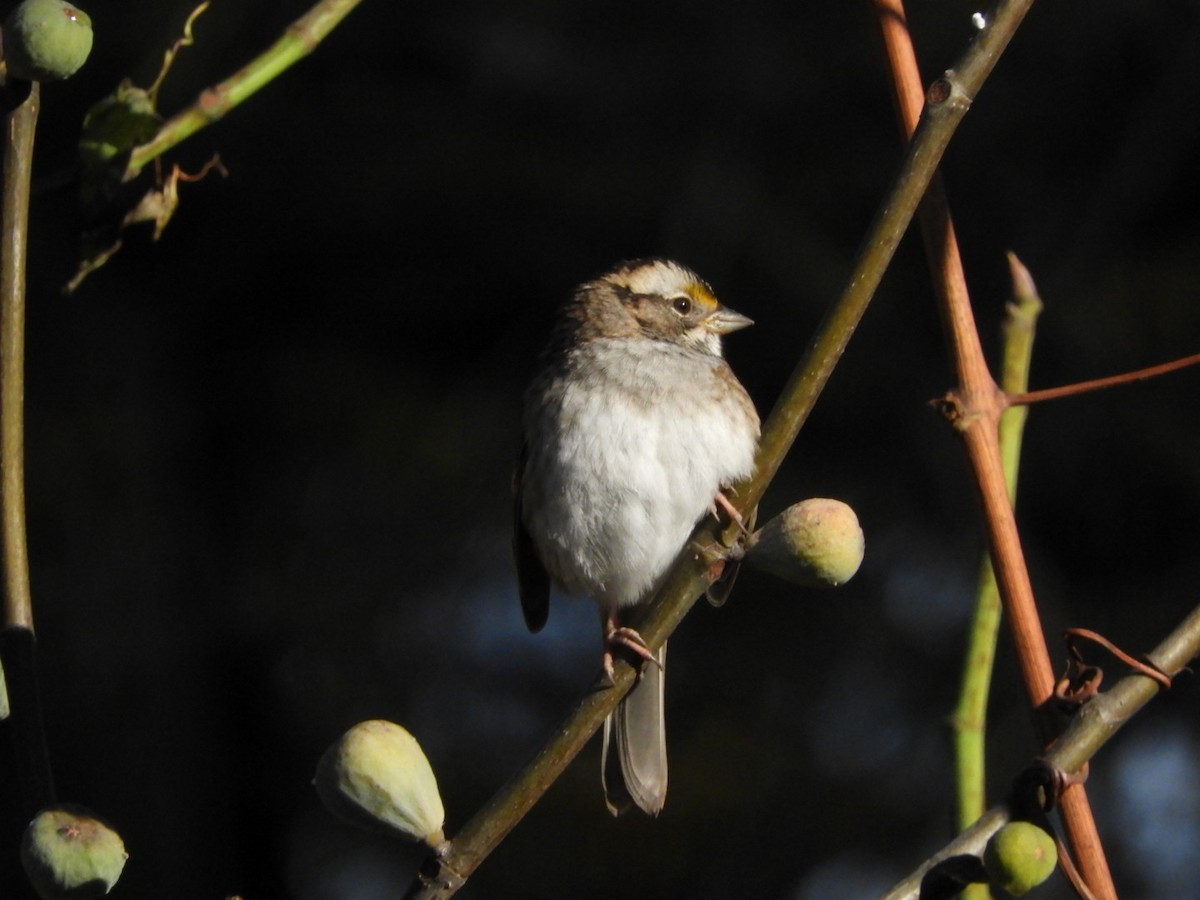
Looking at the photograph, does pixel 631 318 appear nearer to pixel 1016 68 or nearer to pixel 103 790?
pixel 1016 68

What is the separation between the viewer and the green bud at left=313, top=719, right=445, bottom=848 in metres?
1.09

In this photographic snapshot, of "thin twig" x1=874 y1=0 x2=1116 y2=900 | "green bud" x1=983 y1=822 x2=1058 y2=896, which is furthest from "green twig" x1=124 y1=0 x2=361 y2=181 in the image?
"green bud" x1=983 y1=822 x2=1058 y2=896

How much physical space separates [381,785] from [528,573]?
1628mm

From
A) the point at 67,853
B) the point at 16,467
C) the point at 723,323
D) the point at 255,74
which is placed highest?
the point at 255,74

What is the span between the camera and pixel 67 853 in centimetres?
99

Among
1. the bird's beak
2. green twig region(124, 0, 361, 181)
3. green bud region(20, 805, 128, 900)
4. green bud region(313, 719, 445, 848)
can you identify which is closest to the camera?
green bud region(20, 805, 128, 900)

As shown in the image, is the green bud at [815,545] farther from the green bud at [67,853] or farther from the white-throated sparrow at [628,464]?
the white-throated sparrow at [628,464]

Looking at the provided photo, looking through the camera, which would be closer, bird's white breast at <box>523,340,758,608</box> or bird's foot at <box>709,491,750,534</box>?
bird's foot at <box>709,491,750,534</box>

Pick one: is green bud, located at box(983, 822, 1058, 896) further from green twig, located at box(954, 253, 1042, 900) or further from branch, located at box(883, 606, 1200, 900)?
green twig, located at box(954, 253, 1042, 900)

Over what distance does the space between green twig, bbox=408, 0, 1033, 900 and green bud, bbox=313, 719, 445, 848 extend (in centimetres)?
5

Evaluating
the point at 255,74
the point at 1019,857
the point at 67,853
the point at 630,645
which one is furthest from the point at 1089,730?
the point at 255,74

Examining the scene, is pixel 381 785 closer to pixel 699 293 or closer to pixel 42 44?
pixel 42 44

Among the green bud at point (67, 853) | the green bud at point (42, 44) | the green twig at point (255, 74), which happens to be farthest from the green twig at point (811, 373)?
the green twig at point (255, 74)

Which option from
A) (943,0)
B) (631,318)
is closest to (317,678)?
(631,318)
